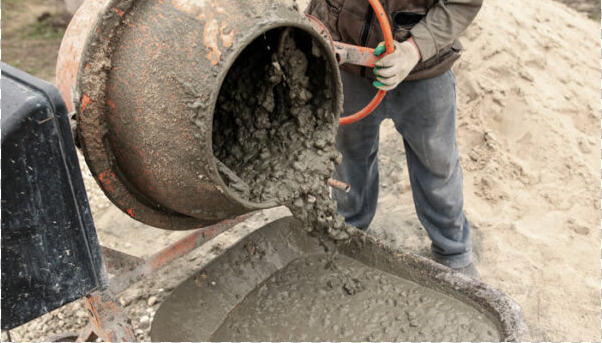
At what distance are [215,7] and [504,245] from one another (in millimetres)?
2227

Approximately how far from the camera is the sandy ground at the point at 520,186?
2643 mm

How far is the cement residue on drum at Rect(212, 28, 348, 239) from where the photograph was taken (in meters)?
1.86

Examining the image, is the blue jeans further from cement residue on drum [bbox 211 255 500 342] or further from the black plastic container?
the black plastic container

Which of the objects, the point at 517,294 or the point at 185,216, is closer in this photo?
the point at 185,216

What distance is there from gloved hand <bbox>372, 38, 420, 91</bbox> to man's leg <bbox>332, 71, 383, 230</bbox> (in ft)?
1.13

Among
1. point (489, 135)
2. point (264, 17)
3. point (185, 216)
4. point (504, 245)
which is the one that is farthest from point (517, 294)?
point (264, 17)

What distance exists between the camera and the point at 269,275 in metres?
2.51

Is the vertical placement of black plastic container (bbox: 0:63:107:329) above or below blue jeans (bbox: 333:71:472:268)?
above

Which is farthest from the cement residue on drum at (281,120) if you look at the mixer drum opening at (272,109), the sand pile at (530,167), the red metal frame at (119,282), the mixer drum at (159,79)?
the sand pile at (530,167)

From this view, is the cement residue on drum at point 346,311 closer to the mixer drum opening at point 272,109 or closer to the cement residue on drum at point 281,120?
the cement residue on drum at point 281,120

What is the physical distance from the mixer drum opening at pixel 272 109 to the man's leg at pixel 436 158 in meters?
0.59

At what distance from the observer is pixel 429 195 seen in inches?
102

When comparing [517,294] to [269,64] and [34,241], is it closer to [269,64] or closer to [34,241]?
[269,64]

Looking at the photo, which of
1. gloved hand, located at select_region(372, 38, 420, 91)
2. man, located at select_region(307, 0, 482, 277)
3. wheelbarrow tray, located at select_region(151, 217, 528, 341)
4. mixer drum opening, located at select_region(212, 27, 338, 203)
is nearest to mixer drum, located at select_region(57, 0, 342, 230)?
mixer drum opening, located at select_region(212, 27, 338, 203)
